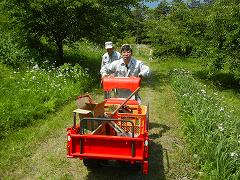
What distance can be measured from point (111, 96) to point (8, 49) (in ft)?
20.6

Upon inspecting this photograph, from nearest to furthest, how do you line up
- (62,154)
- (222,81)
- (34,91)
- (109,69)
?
(62,154), (109,69), (34,91), (222,81)

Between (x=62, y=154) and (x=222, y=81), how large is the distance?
11355 millimetres

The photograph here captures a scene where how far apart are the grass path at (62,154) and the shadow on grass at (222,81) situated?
21.0ft

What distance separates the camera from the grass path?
654 centimetres

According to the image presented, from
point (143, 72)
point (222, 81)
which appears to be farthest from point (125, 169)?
point (222, 81)

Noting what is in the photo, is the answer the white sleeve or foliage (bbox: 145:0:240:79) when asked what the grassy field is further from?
foliage (bbox: 145:0:240:79)

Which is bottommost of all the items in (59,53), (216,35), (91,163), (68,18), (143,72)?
(91,163)

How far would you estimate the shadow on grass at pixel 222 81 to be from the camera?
16031 mm

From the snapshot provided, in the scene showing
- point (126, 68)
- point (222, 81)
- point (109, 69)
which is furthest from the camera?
point (222, 81)

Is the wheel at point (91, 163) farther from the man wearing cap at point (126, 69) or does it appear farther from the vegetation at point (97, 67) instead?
the man wearing cap at point (126, 69)

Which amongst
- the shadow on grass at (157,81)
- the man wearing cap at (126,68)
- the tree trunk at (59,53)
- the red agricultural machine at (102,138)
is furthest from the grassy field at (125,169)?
the tree trunk at (59,53)

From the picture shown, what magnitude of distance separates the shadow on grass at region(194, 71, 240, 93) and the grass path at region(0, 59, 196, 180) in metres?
6.39

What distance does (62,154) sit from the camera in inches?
293

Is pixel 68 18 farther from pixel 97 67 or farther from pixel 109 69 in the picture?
pixel 109 69
